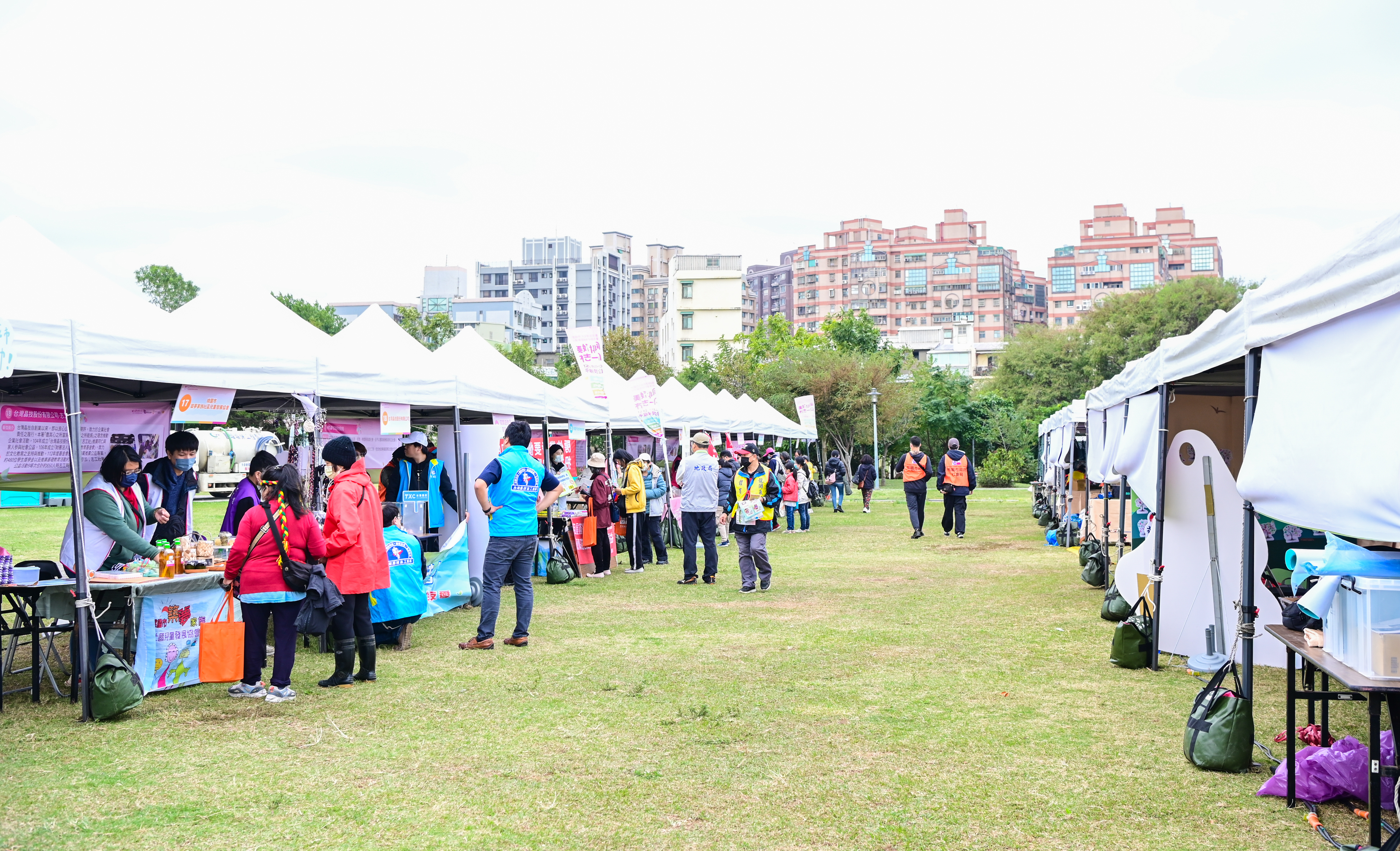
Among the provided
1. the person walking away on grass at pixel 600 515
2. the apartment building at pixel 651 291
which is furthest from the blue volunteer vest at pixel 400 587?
the apartment building at pixel 651 291

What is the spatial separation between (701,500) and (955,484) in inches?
312

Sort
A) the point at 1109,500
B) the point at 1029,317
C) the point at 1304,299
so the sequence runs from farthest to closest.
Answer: the point at 1029,317
the point at 1109,500
the point at 1304,299

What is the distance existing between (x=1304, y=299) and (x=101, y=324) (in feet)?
21.4

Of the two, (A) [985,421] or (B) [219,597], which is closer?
(B) [219,597]

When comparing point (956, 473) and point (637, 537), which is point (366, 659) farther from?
point (956, 473)

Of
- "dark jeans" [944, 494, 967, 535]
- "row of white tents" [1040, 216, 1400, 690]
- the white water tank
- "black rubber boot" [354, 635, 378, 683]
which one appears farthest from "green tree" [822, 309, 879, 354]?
"black rubber boot" [354, 635, 378, 683]

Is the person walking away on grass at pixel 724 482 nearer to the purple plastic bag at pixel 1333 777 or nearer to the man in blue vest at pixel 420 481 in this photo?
the man in blue vest at pixel 420 481

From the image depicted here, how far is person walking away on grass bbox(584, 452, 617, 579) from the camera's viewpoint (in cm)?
1387

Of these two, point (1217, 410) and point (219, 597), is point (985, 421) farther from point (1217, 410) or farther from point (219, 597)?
point (219, 597)

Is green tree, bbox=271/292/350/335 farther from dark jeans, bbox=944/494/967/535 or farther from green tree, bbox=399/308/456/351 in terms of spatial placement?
dark jeans, bbox=944/494/967/535

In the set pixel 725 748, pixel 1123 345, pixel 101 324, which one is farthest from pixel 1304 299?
pixel 1123 345

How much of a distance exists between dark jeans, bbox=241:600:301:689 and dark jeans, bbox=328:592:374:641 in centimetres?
10

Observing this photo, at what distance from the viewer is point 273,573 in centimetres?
683

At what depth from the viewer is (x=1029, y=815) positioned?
15.3 feet
